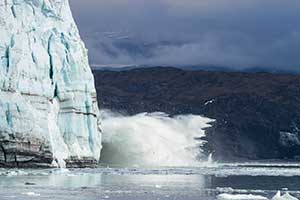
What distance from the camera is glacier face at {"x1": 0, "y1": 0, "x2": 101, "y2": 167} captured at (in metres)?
44.4

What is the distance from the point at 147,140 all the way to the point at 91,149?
15.3 meters

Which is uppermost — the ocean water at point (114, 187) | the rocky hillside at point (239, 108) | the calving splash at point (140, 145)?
the rocky hillside at point (239, 108)

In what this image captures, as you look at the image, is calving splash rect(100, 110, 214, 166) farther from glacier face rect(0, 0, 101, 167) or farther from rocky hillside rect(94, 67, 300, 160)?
rocky hillside rect(94, 67, 300, 160)

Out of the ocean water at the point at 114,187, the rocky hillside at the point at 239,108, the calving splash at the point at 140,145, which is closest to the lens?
the ocean water at the point at 114,187

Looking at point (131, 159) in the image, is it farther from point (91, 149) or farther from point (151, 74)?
point (151, 74)

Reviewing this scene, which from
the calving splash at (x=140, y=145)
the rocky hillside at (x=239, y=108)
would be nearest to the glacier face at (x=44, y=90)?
the calving splash at (x=140, y=145)

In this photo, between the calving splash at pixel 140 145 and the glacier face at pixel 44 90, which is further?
the calving splash at pixel 140 145

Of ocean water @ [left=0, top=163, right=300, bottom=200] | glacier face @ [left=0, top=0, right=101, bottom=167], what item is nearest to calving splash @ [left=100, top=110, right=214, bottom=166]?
glacier face @ [left=0, top=0, right=101, bottom=167]

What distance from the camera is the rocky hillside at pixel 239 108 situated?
114312 millimetres

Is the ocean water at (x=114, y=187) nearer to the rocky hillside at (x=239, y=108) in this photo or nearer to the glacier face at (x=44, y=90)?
the glacier face at (x=44, y=90)

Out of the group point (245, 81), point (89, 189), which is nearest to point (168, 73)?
point (245, 81)

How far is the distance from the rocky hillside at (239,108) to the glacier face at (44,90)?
1765 inches

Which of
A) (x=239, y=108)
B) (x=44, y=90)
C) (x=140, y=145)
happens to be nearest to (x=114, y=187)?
(x=44, y=90)

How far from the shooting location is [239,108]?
5064 inches
